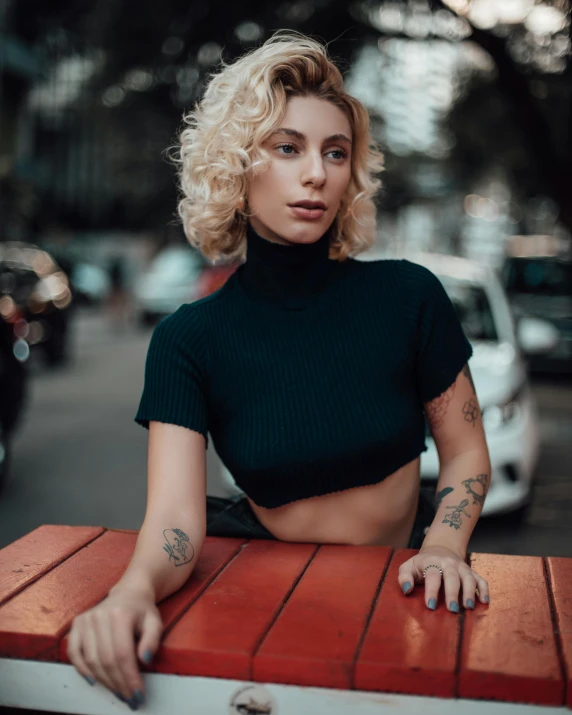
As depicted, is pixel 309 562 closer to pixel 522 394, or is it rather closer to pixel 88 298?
pixel 522 394

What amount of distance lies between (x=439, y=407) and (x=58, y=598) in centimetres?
95

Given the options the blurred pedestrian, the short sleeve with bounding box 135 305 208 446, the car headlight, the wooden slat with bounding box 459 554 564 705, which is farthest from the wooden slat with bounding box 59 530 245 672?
the blurred pedestrian

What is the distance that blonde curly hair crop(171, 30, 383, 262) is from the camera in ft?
7.29

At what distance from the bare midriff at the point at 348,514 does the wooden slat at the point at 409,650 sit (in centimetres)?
44

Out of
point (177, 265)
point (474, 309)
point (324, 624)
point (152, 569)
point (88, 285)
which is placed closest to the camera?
point (324, 624)

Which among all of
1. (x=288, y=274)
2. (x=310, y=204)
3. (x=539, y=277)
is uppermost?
(x=310, y=204)

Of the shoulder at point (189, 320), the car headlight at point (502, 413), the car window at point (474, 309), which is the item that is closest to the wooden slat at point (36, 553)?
the shoulder at point (189, 320)

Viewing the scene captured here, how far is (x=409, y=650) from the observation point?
61.5 inches

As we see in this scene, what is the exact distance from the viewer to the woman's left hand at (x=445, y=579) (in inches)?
70.4

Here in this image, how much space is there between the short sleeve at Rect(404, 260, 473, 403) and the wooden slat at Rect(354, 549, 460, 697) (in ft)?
1.96

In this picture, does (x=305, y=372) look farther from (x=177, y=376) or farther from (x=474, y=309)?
(x=474, y=309)

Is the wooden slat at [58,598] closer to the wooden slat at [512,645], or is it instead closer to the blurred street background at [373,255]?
the wooden slat at [512,645]

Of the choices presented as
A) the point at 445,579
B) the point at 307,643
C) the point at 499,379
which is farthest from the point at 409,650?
the point at 499,379

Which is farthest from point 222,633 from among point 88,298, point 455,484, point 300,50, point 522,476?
point 88,298
